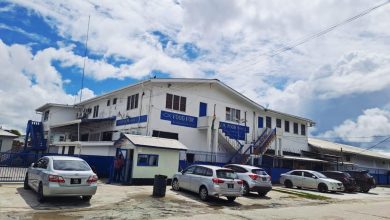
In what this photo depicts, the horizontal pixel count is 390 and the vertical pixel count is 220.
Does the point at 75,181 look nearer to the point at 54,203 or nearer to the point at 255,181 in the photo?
the point at 54,203

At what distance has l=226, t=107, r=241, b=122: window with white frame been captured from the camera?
107 feet

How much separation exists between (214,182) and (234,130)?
18068mm

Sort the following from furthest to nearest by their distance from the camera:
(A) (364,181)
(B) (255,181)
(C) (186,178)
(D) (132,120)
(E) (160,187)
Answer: (D) (132,120) < (A) (364,181) < (B) (255,181) < (C) (186,178) < (E) (160,187)

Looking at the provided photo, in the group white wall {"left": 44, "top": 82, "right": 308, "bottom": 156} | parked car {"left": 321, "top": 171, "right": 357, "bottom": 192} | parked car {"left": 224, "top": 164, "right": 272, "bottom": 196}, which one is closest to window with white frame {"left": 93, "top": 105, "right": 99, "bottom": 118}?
white wall {"left": 44, "top": 82, "right": 308, "bottom": 156}

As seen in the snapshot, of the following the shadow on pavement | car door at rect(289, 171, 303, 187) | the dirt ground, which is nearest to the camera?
the dirt ground

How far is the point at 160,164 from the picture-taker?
68.6ft

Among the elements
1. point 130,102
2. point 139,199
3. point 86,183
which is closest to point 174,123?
point 130,102

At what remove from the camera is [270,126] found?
3706 cm

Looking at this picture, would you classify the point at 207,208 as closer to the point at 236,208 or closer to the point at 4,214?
the point at 236,208

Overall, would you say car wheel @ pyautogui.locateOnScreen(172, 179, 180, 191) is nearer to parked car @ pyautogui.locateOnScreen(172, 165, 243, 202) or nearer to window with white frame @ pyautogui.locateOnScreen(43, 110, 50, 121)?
parked car @ pyautogui.locateOnScreen(172, 165, 243, 202)

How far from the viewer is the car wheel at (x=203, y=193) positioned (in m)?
14.8

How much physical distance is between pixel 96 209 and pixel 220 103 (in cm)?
2176

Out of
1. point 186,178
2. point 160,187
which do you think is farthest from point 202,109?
point 160,187

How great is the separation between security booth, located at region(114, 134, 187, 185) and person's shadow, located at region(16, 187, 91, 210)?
22.0ft
